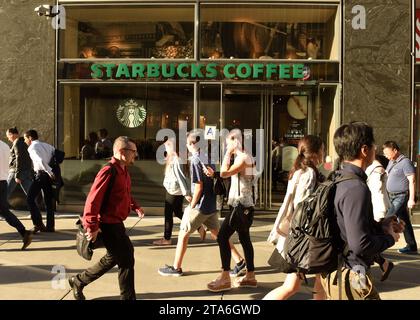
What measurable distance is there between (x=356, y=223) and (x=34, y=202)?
7105 mm

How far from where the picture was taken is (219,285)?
20.3 ft

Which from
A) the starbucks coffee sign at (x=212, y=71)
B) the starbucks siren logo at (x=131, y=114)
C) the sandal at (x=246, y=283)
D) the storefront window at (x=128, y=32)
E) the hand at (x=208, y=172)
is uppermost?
the storefront window at (x=128, y=32)

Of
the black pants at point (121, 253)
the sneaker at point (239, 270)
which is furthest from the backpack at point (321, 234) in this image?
the sneaker at point (239, 270)

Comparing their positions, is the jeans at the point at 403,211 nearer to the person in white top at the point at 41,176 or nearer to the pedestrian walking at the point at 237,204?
the pedestrian walking at the point at 237,204

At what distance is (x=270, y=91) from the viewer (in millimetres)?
11438

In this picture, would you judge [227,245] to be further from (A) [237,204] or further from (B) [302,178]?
(B) [302,178]

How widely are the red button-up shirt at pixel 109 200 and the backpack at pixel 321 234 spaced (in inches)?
88.2

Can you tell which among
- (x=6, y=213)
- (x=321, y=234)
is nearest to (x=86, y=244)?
(x=321, y=234)

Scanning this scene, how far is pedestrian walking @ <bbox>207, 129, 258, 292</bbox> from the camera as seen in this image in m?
6.28

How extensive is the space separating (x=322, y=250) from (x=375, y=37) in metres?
8.44

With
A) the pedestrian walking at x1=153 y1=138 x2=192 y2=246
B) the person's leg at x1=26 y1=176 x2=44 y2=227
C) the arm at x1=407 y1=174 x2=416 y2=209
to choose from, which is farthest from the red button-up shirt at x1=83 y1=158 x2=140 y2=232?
the arm at x1=407 y1=174 x2=416 y2=209

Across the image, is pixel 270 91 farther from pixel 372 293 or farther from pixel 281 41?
pixel 372 293

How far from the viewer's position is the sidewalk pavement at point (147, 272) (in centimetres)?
605

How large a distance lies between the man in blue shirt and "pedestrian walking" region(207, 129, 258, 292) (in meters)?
2.88
